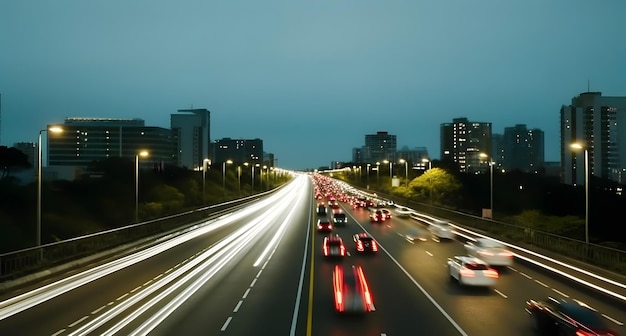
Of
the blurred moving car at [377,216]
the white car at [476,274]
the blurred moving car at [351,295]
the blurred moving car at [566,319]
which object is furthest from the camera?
the blurred moving car at [377,216]

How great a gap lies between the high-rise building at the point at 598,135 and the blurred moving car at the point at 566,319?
447 ft

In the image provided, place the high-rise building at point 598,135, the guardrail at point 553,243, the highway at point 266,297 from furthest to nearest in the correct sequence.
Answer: the high-rise building at point 598,135 → the guardrail at point 553,243 → the highway at point 266,297

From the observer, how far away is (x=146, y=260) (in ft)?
108

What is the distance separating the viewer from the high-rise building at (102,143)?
140500mm

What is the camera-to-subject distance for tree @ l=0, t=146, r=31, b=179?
62.7 m

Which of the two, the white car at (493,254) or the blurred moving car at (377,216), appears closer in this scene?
the white car at (493,254)

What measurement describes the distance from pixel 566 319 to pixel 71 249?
78.2 ft

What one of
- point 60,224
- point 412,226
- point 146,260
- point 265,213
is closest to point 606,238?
point 412,226

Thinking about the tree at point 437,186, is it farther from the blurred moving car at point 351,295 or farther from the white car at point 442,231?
the blurred moving car at point 351,295

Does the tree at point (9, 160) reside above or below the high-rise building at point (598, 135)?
below

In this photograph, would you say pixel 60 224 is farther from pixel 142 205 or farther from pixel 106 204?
pixel 142 205

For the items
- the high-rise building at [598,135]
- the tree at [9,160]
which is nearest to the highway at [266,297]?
the tree at [9,160]

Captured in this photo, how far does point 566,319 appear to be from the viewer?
15016 mm

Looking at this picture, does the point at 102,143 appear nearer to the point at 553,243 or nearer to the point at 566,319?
the point at 553,243
